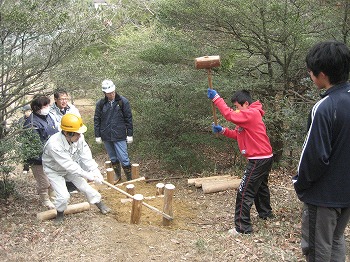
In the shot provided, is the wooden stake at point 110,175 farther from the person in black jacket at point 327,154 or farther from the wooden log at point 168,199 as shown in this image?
the person in black jacket at point 327,154

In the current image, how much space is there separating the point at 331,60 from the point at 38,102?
422cm

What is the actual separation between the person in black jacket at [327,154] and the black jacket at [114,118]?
485 centimetres

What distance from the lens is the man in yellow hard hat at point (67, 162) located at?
16.3 feet

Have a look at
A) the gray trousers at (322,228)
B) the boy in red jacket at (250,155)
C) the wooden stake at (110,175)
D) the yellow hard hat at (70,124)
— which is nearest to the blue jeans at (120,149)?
the wooden stake at (110,175)

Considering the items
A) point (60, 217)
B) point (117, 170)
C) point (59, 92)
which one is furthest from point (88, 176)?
point (117, 170)

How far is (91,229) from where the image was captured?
492 centimetres

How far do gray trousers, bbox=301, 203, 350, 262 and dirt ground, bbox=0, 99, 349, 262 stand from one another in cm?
116

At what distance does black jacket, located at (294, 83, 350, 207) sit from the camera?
8.93 ft

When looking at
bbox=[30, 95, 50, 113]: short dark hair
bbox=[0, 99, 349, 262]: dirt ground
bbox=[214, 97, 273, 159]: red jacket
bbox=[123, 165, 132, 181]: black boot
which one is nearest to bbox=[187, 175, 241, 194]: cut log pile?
bbox=[0, 99, 349, 262]: dirt ground

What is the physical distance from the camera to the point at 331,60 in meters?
2.72

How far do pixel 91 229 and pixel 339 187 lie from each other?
10.7 feet

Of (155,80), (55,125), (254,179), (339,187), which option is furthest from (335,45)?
(155,80)

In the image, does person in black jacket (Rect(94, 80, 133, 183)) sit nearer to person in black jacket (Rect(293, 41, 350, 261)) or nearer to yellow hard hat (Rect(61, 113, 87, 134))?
yellow hard hat (Rect(61, 113, 87, 134))

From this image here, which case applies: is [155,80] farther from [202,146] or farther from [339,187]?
[339,187]
